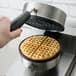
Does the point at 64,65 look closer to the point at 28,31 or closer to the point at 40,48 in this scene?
the point at 40,48

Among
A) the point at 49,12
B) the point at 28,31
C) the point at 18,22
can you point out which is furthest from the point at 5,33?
the point at 28,31

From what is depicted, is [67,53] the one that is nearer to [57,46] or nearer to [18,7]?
[57,46]

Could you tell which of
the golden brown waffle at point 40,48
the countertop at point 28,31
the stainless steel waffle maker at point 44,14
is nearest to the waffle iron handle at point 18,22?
the stainless steel waffle maker at point 44,14

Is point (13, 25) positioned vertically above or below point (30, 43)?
above

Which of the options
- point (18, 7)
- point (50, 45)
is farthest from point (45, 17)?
point (18, 7)

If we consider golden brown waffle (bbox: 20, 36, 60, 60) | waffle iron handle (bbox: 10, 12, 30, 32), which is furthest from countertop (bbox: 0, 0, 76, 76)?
waffle iron handle (bbox: 10, 12, 30, 32)

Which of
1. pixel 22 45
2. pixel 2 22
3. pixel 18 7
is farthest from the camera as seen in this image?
pixel 18 7

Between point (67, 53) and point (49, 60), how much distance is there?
144mm

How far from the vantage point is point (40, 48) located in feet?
2.49

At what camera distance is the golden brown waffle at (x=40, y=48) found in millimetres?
706

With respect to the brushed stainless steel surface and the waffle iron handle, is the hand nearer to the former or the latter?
the waffle iron handle

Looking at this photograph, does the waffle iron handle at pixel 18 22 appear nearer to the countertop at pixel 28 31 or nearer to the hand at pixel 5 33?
the hand at pixel 5 33

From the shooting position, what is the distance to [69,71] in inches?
28.3

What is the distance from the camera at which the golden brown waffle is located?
71 cm
